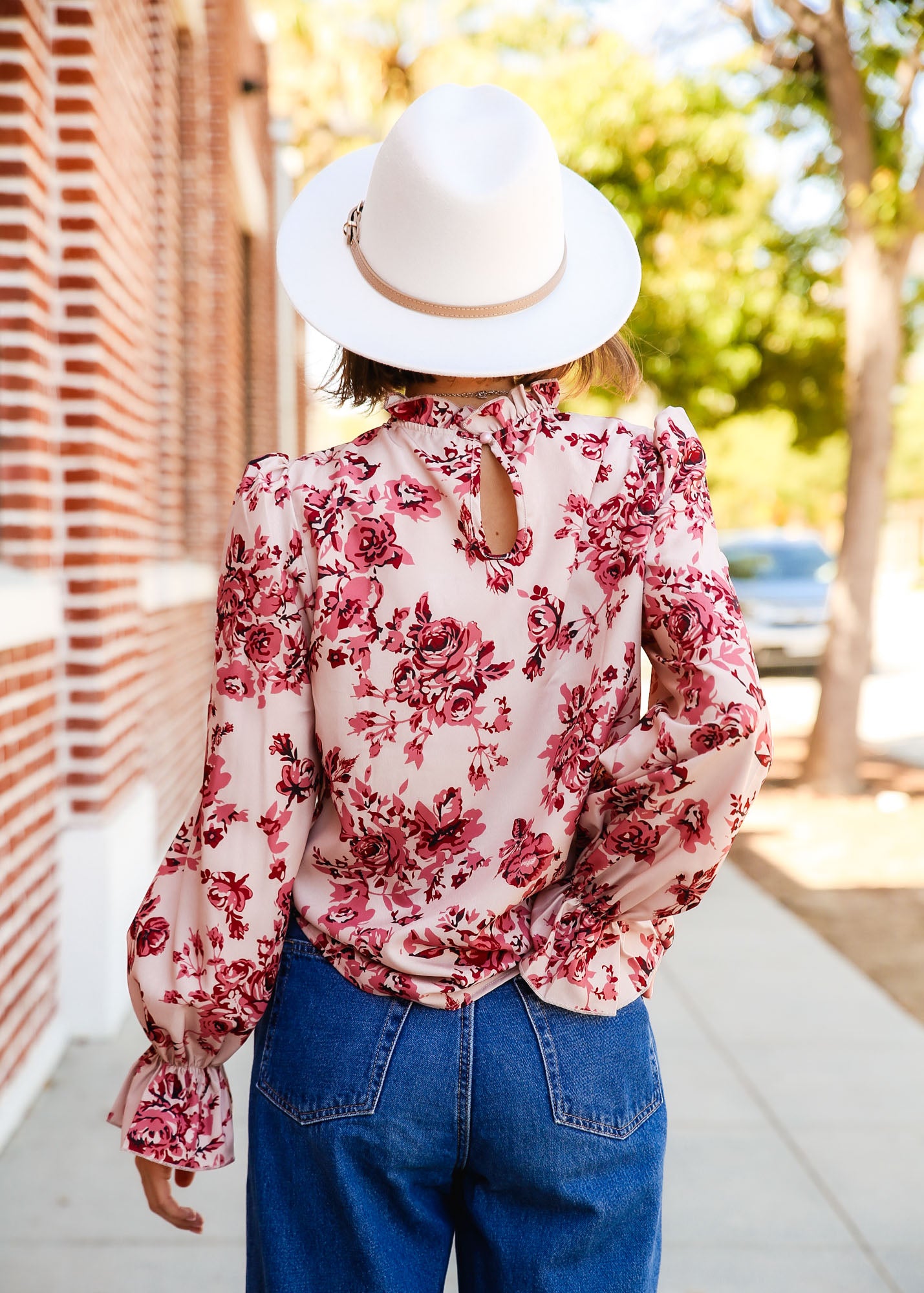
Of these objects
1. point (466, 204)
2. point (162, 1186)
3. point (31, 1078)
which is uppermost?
point (466, 204)

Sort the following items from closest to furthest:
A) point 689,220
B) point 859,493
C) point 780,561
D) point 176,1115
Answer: point 176,1115 < point 859,493 < point 689,220 < point 780,561

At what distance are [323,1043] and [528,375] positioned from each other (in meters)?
0.77

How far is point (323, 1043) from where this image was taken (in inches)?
56.1

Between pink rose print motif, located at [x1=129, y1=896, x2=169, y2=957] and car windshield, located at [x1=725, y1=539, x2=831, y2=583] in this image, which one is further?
car windshield, located at [x1=725, y1=539, x2=831, y2=583]

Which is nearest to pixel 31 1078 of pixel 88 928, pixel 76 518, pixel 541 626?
pixel 88 928

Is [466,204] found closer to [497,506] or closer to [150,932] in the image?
[497,506]

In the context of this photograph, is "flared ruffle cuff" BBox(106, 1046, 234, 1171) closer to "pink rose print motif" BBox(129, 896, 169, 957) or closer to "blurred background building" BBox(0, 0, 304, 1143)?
"pink rose print motif" BBox(129, 896, 169, 957)

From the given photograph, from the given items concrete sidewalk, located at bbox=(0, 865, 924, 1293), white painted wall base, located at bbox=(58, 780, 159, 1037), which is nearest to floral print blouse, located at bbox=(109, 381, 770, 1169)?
concrete sidewalk, located at bbox=(0, 865, 924, 1293)

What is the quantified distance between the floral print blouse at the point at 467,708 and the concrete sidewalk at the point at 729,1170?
1935 mm

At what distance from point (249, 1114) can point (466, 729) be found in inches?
20.1

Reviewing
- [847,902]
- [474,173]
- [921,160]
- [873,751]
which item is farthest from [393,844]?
[873,751]

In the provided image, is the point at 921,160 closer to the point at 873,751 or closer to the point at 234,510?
the point at 873,751

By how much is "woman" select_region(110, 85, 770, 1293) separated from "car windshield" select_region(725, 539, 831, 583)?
1564cm

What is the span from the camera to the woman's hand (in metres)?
1.60
